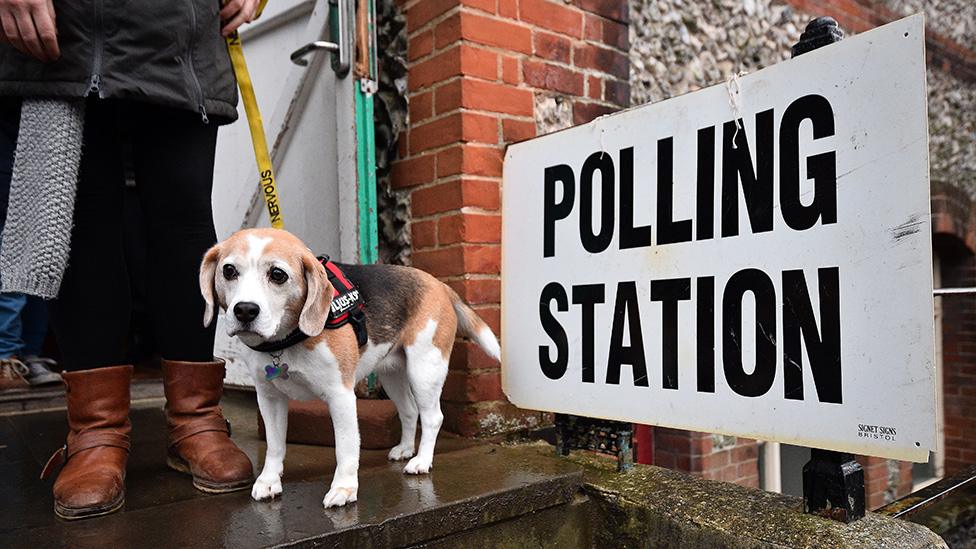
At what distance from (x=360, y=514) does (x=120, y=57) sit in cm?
120

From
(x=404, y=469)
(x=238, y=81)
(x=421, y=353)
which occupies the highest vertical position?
(x=238, y=81)

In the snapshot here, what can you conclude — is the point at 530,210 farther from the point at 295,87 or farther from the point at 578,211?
the point at 295,87

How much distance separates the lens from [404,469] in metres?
2.02

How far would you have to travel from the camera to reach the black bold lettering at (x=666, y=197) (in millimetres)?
1917

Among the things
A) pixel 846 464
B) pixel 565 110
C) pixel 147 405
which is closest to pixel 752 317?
pixel 846 464

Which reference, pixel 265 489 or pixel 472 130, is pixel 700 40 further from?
pixel 265 489

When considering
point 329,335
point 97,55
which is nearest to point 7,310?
point 97,55

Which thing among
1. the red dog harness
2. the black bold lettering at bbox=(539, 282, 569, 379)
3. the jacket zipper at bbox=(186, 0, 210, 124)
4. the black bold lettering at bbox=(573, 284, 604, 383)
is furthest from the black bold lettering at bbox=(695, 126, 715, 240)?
the jacket zipper at bbox=(186, 0, 210, 124)

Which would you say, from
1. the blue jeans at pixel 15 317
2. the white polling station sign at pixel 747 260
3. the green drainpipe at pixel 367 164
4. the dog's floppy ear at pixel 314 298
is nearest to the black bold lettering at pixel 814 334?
the white polling station sign at pixel 747 260

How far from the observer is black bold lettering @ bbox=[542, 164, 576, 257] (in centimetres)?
219

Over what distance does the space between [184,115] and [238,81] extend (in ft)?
0.78

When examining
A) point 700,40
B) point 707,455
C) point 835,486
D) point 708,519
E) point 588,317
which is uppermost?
point 700,40

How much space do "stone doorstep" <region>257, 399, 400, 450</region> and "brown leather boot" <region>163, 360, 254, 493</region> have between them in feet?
1.15

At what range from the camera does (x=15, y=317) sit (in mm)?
3137
